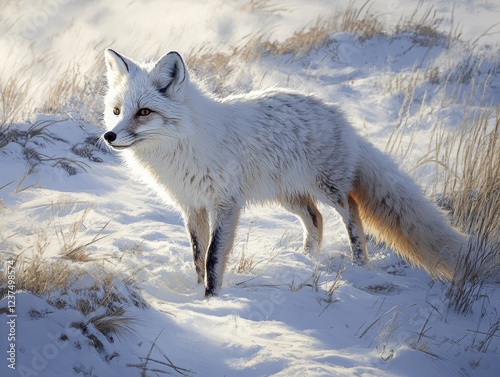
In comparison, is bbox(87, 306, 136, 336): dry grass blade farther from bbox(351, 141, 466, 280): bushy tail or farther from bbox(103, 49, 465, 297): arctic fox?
bbox(351, 141, 466, 280): bushy tail

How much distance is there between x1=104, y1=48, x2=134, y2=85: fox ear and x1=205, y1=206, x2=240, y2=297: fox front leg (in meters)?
1.14

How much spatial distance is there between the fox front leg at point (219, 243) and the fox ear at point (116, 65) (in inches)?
45.0

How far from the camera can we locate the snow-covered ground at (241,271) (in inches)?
88.5

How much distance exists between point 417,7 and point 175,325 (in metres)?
8.67

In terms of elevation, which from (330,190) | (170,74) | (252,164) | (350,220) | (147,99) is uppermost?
(170,74)

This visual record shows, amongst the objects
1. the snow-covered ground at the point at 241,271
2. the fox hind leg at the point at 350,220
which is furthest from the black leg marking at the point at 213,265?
the fox hind leg at the point at 350,220

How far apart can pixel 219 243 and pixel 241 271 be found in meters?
0.28

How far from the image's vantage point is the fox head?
10.8ft

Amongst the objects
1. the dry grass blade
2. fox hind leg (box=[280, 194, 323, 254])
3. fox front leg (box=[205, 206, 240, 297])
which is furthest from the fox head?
fox hind leg (box=[280, 194, 323, 254])

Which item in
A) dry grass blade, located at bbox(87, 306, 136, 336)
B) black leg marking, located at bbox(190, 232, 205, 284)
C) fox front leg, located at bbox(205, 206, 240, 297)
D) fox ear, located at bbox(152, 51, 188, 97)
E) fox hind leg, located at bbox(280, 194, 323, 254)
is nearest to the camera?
dry grass blade, located at bbox(87, 306, 136, 336)

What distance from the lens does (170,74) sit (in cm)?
346

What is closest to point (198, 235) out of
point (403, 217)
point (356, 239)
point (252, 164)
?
point (252, 164)

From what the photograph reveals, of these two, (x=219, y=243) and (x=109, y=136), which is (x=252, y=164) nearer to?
(x=219, y=243)

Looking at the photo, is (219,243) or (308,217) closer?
(219,243)
